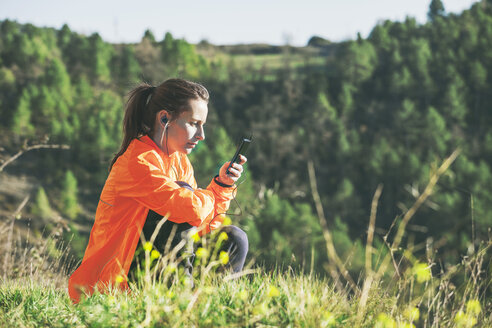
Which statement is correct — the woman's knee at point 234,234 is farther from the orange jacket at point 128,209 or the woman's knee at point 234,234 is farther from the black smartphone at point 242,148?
the black smartphone at point 242,148

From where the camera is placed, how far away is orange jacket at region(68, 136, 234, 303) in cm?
208

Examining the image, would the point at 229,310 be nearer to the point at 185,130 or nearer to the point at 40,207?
the point at 185,130

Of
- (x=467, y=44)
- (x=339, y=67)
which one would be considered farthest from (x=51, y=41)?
(x=467, y=44)

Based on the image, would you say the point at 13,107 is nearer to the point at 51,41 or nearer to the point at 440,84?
the point at 51,41

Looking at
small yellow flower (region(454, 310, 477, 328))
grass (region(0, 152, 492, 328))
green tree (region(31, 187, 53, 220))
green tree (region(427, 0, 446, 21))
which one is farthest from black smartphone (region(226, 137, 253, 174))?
green tree (region(427, 0, 446, 21))

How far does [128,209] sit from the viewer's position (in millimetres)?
2199

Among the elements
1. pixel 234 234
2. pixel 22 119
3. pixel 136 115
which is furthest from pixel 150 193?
pixel 22 119

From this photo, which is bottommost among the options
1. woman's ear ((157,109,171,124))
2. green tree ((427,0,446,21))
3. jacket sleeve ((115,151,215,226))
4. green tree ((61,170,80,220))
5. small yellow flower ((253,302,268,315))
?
green tree ((61,170,80,220))

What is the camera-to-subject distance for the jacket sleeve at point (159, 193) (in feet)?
6.81

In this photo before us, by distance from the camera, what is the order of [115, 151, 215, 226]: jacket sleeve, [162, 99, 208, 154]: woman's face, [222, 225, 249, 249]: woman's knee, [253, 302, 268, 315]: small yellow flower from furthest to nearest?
[162, 99, 208, 154]: woman's face → [222, 225, 249, 249]: woman's knee → [115, 151, 215, 226]: jacket sleeve → [253, 302, 268, 315]: small yellow flower

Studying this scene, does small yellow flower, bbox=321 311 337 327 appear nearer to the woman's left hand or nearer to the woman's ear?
the woman's left hand

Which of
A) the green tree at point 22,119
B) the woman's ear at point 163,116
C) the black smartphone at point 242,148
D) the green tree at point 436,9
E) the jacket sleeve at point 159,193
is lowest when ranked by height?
the green tree at point 22,119

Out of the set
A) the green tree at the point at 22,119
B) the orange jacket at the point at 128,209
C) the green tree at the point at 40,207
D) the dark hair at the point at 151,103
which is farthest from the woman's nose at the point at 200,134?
the green tree at the point at 22,119

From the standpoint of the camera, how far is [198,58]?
76188 millimetres
